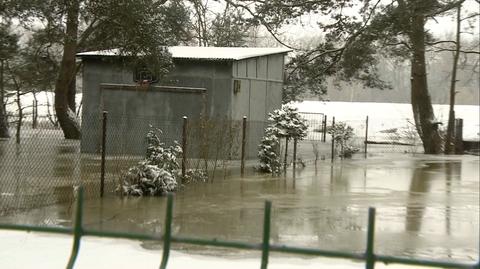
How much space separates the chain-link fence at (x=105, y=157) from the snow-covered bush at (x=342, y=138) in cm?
358

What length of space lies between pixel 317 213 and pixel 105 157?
501cm

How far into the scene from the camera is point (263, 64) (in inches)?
853

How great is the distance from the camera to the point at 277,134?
56.4ft

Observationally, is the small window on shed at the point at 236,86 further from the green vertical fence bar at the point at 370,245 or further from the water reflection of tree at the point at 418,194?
the green vertical fence bar at the point at 370,245

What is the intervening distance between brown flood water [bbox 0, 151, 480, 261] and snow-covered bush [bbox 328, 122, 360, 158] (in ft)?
24.3

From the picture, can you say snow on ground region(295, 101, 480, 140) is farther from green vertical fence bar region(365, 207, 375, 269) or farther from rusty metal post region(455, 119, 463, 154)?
green vertical fence bar region(365, 207, 375, 269)

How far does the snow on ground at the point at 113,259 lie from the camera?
6.52 metres

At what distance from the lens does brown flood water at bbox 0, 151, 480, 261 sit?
27.8ft

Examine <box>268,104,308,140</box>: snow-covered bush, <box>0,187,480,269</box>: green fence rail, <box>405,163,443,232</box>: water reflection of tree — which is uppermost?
<box>268,104,308,140</box>: snow-covered bush

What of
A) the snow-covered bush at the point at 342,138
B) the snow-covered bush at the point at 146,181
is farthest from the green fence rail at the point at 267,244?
the snow-covered bush at the point at 342,138

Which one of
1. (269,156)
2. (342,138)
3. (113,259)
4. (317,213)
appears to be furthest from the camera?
(342,138)

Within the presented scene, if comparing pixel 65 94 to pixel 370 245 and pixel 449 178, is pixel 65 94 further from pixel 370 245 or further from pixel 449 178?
pixel 370 245

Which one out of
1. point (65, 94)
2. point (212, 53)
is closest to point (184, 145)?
point (212, 53)

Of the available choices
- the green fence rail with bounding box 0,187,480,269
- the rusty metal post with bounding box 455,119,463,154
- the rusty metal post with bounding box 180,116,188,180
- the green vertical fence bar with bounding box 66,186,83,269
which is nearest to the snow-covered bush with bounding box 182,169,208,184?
the rusty metal post with bounding box 180,116,188,180
